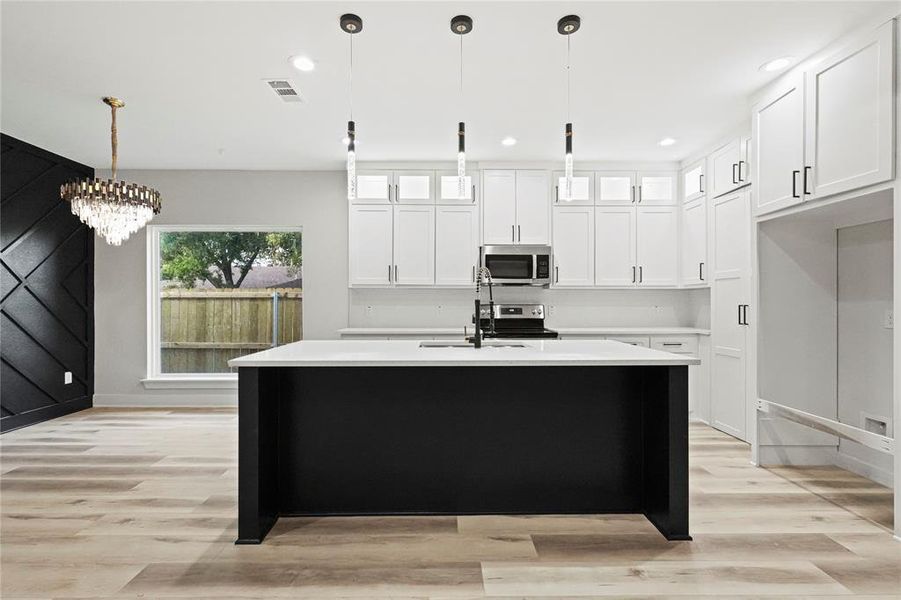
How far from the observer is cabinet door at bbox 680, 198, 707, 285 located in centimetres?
489

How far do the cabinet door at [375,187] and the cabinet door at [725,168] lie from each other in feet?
9.83

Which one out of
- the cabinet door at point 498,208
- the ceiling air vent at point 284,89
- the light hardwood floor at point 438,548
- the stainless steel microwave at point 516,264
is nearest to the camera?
the light hardwood floor at point 438,548

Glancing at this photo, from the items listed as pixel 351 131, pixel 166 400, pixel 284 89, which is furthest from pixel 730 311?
pixel 166 400

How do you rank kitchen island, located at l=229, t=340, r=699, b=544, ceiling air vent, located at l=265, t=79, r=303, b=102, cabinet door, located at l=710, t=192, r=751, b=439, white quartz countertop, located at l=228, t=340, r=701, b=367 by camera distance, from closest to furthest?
white quartz countertop, located at l=228, t=340, r=701, b=367 < kitchen island, located at l=229, t=340, r=699, b=544 < ceiling air vent, located at l=265, t=79, r=303, b=102 < cabinet door, located at l=710, t=192, r=751, b=439

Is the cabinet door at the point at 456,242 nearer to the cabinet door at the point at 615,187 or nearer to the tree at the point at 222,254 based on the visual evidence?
the cabinet door at the point at 615,187

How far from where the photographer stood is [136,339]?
5715 millimetres

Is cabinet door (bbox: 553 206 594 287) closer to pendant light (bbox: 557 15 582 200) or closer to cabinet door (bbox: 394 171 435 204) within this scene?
cabinet door (bbox: 394 171 435 204)

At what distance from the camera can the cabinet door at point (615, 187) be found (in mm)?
5391

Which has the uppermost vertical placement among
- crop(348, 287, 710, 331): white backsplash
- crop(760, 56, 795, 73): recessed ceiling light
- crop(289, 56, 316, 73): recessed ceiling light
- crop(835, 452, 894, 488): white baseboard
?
crop(760, 56, 795, 73): recessed ceiling light

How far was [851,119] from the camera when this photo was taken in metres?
2.78

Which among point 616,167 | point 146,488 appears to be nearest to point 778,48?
point 616,167

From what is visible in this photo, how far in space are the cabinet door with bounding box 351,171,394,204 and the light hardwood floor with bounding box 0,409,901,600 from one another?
296cm

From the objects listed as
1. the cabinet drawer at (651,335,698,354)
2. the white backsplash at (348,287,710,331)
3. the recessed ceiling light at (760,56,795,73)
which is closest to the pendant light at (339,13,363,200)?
the recessed ceiling light at (760,56,795,73)

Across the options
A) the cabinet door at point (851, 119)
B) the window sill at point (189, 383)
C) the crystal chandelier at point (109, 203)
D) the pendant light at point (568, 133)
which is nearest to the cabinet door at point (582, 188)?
the cabinet door at point (851, 119)
